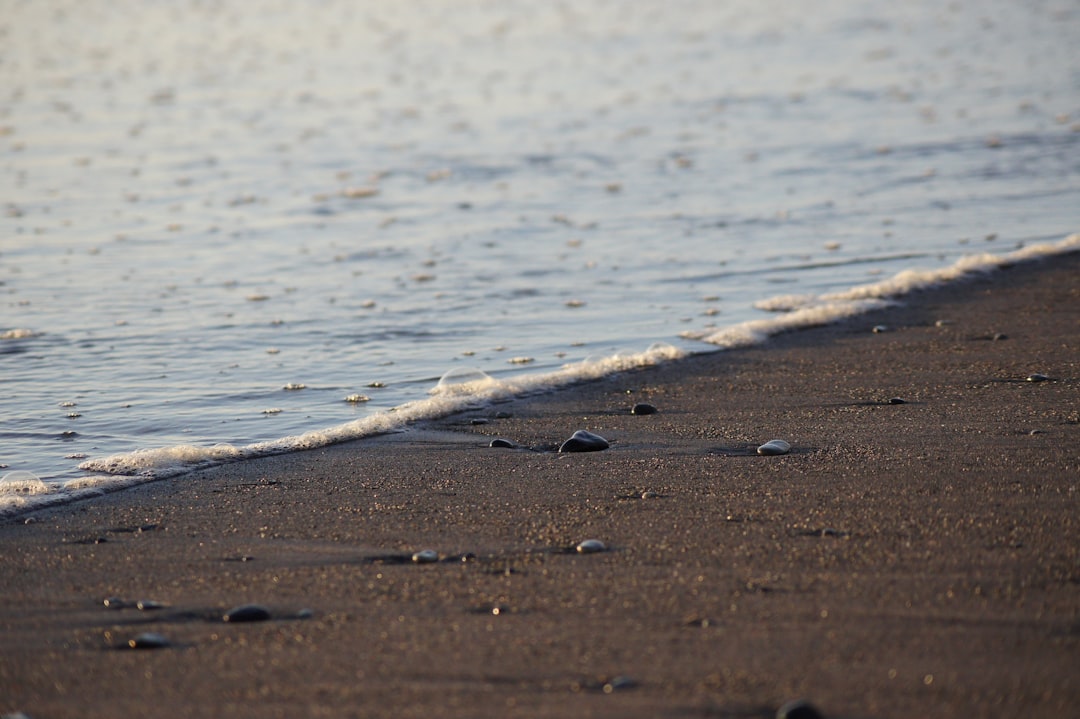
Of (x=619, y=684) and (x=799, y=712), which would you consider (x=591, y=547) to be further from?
(x=799, y=712)

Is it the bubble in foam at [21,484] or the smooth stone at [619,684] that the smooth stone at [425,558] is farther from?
the bubble in foam at [21,484]

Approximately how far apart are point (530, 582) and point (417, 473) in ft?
3.87

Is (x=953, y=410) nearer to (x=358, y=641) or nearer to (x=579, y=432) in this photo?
(x=579, y=432)

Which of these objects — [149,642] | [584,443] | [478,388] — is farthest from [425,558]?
[478,388]

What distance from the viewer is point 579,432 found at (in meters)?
4.68

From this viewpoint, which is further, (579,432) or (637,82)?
(637,82)

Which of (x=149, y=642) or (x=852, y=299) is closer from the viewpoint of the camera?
(x=149, y=642)

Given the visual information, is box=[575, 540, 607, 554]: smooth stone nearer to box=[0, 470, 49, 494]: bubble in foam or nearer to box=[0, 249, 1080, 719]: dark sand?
box=[0, 249, 1080, 719]: dark sand

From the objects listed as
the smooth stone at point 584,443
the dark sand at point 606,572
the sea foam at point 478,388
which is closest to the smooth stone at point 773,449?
the dark sand at point 606,572

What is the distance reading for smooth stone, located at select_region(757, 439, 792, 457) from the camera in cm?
443

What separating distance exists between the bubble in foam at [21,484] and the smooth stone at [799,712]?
286cm

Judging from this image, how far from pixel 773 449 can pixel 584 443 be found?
708mm

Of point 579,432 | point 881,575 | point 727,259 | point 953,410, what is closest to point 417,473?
point 579,432

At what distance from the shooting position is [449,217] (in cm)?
988
